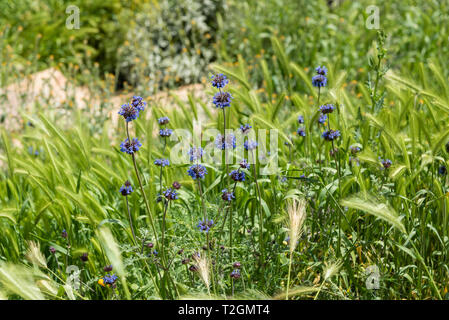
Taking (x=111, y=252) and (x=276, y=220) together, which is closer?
(x=111, y=252)

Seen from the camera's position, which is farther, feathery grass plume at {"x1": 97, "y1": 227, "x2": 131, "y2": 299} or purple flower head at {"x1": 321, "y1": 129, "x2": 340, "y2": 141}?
purple flower head at {"x1": 321, "y1": 129, "x2": 340, "y2": 141}

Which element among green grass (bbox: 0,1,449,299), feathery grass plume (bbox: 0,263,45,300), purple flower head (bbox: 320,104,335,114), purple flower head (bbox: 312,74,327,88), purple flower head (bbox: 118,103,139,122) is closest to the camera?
feathery grass plume (bbox: 0,263,45,300)

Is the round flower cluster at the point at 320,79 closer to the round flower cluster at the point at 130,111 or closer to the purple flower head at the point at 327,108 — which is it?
the purple flower head at the point at 327,108

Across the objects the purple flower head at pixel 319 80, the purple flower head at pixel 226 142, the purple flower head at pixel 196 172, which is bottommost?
the purple flower head at pixel 196 172

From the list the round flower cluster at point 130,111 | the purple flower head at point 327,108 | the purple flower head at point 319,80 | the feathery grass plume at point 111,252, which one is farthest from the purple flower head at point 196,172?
the purple flower head at point 319,80

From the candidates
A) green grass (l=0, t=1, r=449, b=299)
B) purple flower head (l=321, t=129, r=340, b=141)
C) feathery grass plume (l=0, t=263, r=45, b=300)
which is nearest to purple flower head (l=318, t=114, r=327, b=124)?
green grass (l=0, t=1, r=449, b=299)

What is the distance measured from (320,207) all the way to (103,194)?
38.5 inches

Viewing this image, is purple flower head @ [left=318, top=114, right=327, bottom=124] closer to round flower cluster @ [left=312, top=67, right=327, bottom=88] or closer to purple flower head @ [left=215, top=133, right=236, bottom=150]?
round flower cluster @ [left=312, top=67, right=327, bottom=88]

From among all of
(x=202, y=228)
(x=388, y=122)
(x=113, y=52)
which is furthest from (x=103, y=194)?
(x=113, y=52)

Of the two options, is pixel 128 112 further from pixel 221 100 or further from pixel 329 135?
pixel 329 135

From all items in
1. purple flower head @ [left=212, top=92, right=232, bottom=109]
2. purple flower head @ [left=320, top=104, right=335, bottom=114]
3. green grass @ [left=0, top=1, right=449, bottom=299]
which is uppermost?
purple flower head @ [left=212, top=92, right=232, bottom=109]

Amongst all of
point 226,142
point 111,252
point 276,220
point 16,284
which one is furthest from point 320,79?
point 16,284

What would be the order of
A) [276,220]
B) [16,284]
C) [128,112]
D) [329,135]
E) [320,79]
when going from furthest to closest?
[320,79]
[329,135]
[276,220]
[128,112]
[16,284]

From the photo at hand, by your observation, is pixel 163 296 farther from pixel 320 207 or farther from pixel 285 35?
pixel 285 35
